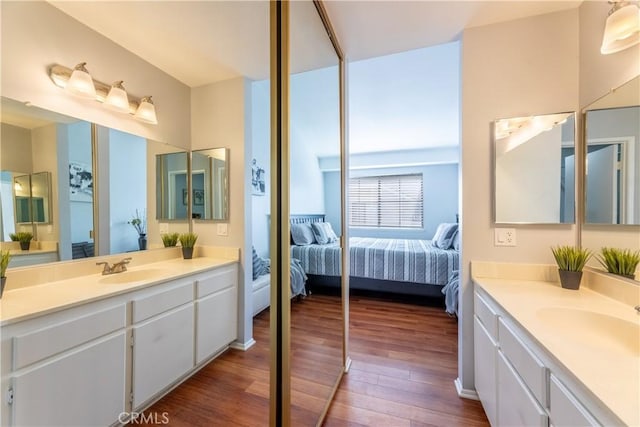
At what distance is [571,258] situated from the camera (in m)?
1.37

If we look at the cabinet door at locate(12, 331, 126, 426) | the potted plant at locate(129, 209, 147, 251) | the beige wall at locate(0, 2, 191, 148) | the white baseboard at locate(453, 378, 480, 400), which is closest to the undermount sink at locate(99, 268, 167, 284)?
the potted plant at locate(129, 209, 147, 251)

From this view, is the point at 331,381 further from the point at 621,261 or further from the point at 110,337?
the point at 621,261

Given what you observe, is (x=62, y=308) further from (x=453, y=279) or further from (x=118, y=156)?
(x=453, y=279)

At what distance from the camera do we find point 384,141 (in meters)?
4.69

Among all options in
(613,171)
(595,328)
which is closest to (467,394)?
(595,328)

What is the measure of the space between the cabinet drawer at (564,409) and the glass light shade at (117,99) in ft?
6.60

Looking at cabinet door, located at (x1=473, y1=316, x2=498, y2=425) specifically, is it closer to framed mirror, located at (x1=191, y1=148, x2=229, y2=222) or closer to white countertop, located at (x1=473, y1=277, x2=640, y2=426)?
white countertop, located at (x1=473, y1=277, x2=640, y2=426)

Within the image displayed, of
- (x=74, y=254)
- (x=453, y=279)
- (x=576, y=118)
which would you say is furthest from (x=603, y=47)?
(x=74, y=254)

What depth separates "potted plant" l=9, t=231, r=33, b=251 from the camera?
37.6 inches

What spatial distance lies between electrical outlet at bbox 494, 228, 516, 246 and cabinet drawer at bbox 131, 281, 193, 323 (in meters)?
2.00

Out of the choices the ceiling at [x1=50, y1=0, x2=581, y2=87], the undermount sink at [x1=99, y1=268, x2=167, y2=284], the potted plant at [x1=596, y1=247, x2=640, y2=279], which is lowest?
the undermount sink at [x1=99, y1=268, x2=167, y2=284]

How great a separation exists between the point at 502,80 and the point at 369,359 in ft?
7.48

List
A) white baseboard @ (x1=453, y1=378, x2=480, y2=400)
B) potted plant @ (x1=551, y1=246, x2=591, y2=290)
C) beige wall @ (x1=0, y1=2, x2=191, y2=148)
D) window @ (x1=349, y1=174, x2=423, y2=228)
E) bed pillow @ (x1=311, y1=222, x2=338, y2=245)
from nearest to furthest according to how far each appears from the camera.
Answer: beige wall @ (x1=0, y1=2, x2=191, y2=148) → potted plant @ (x1=551, y1=246, x2=591, y2=290) → white baseboard @ (x1=453, y1=378, x2=480, y2=400) → bed pillow @ (x1=311, y1=222, x2=338, y2=245) → window @ (x1=349, y1=174, x2=423, y2=228)

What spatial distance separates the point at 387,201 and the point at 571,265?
4.50 m
